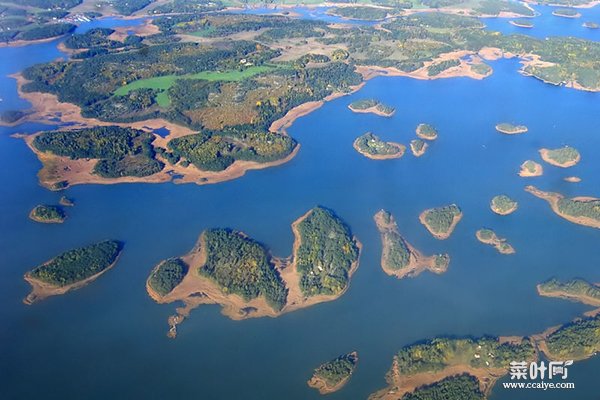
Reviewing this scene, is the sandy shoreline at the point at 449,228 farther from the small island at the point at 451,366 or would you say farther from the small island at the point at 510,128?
the small island at the point at 510,128

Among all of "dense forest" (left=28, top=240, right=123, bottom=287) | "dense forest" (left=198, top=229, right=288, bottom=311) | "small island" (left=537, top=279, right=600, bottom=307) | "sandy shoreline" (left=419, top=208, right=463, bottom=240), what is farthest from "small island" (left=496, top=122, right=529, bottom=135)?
"dense forest" (left=28, top=240, right=123, bottom=287)

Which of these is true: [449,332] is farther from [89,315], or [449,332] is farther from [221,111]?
[221,111]

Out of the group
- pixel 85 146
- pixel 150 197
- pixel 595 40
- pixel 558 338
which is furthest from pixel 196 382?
pixel 595 40

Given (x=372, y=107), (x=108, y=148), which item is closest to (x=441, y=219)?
(x=372, y=107)

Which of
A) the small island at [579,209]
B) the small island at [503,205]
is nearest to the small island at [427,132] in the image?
the small island at [503,205]

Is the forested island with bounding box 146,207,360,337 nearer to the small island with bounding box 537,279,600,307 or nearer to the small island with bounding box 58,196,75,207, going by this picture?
the small island with bounding box 58,196,75,207

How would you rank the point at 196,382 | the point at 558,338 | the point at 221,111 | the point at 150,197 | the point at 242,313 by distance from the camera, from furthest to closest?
the point at 221,111 → the point at 150,197 → the point at 242,313 → the point at 558,338 → the point at 196,382
